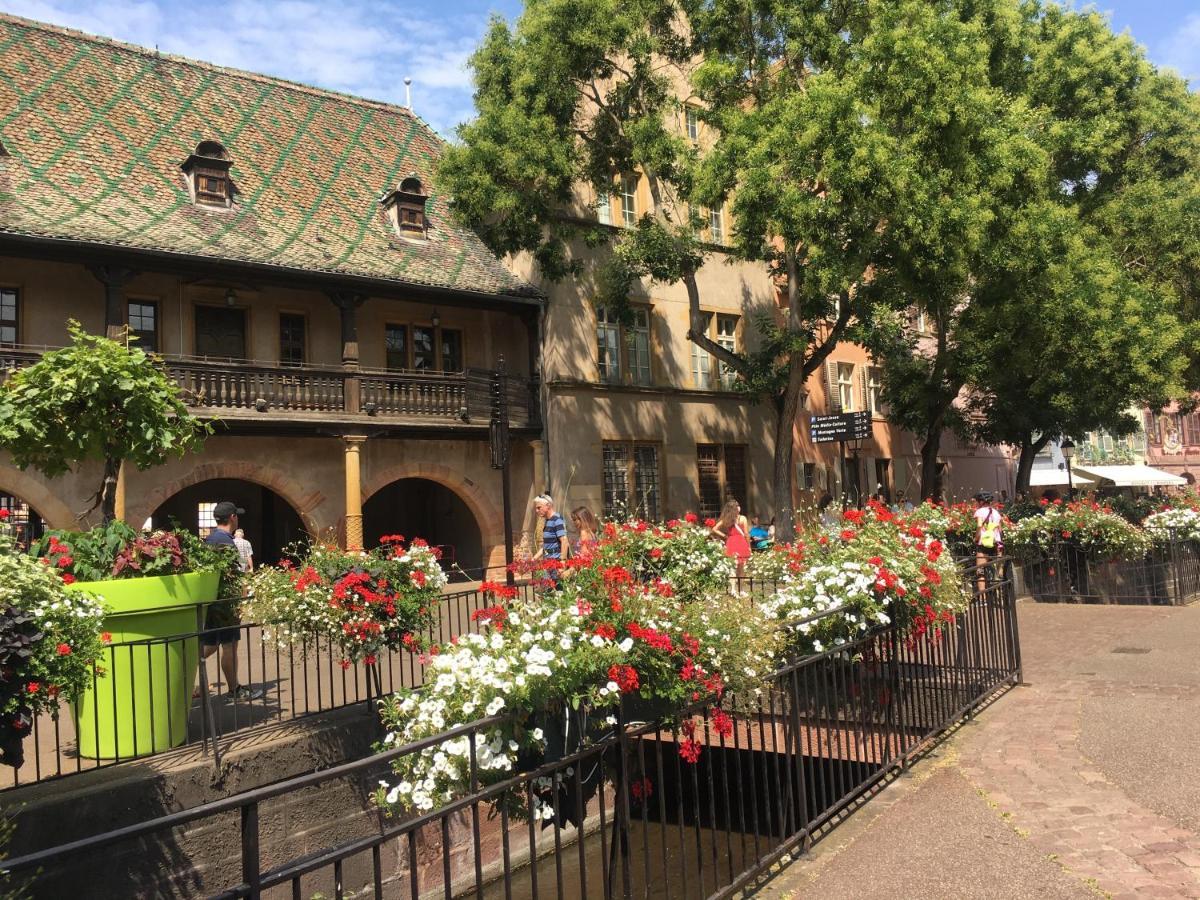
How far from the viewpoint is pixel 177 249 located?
15.4 meters

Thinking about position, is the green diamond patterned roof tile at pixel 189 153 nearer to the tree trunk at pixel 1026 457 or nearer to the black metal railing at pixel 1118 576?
the black metal railing at pixel 1118 576

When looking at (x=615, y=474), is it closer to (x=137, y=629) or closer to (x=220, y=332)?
(x=220, y=332)

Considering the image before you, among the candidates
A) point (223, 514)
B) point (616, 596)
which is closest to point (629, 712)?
point (616, 596)

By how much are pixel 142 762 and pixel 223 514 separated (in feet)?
11.3

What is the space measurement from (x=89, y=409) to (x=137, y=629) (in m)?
1.61

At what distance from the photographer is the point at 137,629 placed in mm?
6297

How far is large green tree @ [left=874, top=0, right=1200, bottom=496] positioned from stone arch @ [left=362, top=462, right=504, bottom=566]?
951 cm

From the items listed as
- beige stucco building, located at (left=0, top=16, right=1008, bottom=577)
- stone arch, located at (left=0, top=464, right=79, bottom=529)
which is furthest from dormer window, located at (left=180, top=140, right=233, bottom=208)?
stone arch, located at (left=0, top=464, right=79, bottom=529)

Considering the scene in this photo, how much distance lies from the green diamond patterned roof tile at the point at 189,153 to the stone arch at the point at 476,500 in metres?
3.80

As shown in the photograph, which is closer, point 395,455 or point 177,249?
point 177,249

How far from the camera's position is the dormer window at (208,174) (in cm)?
1759

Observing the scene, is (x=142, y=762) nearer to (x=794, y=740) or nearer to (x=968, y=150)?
(x=794, y=740)

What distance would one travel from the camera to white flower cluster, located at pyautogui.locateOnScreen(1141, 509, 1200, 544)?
1462 cm

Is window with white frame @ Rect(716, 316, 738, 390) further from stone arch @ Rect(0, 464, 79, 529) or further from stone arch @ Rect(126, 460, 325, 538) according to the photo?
stone arch @ Rect(0, 464, 79, 529)
